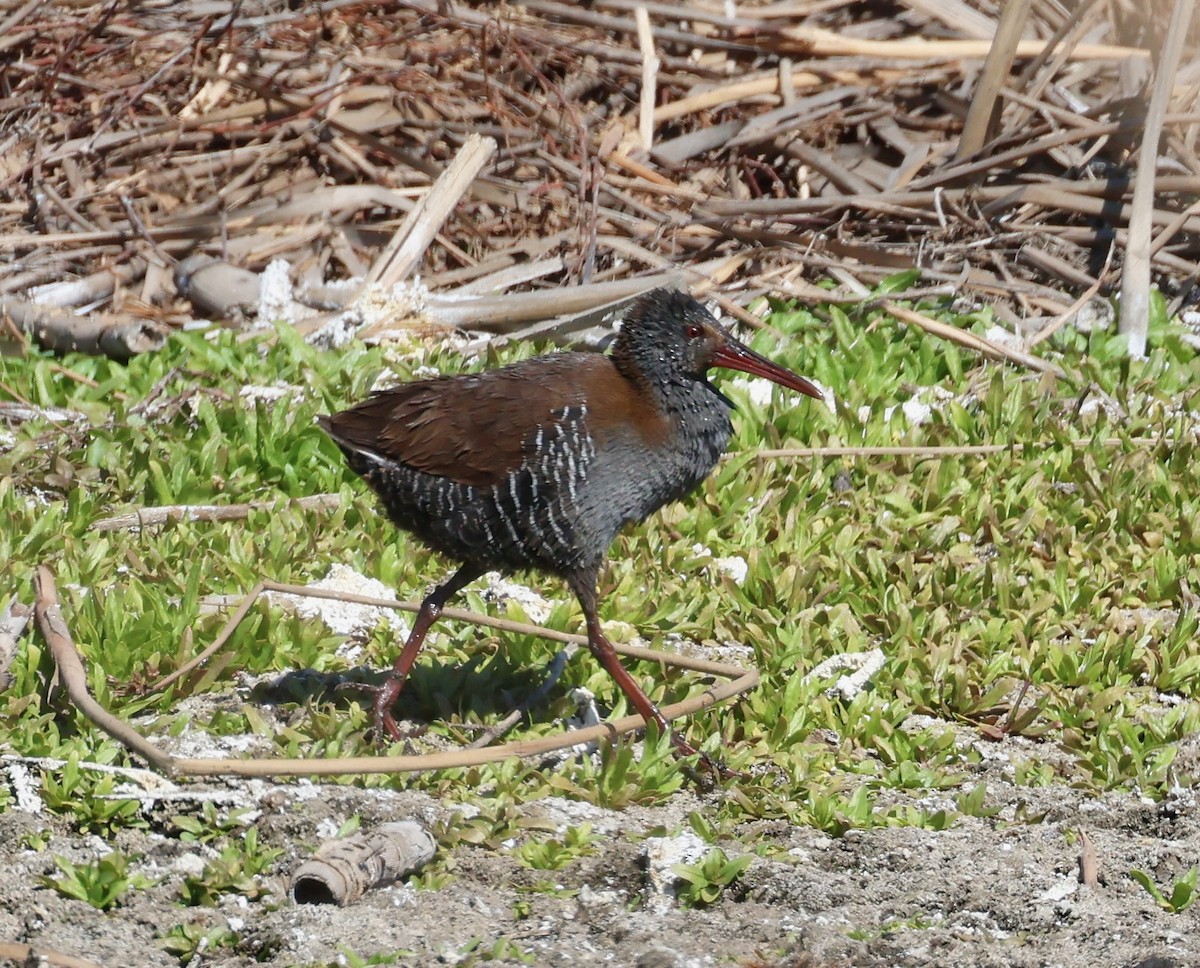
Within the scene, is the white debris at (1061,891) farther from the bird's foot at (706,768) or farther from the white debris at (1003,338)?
the white debris at (1003,338)

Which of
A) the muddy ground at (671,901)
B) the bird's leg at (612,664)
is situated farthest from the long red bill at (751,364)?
the muddy ground at (671,901)

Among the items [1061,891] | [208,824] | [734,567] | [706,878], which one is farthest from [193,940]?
[734,567]

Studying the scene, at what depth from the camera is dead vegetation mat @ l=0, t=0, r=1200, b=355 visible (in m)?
7.52

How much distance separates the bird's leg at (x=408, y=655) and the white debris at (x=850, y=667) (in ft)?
3.61

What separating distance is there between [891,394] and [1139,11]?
2999 millimetres

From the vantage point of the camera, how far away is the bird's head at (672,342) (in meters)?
4.68

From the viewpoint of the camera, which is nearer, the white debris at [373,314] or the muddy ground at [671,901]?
the muddy ground at [671,901]

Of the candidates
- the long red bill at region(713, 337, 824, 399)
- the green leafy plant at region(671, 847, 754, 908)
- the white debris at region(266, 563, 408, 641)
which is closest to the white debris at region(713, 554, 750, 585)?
the long red bill at region(713, 337, 824, 399)

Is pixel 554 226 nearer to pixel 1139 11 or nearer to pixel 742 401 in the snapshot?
pixel 742 401

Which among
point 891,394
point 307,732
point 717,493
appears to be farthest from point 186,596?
point 891,394

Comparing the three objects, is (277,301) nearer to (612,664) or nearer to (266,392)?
(266,392)

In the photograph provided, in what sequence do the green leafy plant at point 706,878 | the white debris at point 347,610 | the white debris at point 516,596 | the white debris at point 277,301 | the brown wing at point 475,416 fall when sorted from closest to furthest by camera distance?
the green leafy plant at point 706,878, the brown wing at point 475,416, the white debris at point 347,610, the white debris at point 516,596, the white debris at point 277,301

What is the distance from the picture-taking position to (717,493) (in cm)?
596

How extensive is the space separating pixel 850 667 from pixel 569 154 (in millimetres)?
4130
